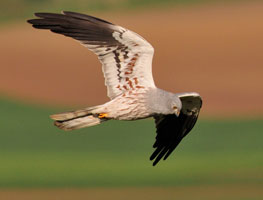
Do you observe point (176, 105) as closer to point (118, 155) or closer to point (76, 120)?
point (76, 120)

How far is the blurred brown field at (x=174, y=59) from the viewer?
3669 cm

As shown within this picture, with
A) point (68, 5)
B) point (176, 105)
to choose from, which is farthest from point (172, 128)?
point (68, 5)

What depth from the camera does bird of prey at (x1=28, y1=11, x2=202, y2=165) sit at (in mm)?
14023

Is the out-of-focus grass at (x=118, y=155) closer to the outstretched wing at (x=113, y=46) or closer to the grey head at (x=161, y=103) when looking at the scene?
the outstretched wing at (x=113, y=46)

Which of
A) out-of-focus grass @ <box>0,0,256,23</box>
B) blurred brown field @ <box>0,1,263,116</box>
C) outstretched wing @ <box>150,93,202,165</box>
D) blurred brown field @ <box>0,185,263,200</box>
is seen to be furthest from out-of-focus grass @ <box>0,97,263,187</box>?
out-of-focus grass @ <box>0,0,256,23</box>

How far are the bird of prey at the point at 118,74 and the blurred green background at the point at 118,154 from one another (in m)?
6.71

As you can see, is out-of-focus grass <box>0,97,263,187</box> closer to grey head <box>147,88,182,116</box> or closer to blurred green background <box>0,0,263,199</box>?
blurred green background <box>0,0,263,199</box>

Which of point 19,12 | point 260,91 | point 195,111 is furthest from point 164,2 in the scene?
point 195,111

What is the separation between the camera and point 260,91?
3825 centimetres

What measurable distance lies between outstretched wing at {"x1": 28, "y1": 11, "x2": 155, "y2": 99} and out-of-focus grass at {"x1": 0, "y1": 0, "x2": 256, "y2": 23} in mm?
35588

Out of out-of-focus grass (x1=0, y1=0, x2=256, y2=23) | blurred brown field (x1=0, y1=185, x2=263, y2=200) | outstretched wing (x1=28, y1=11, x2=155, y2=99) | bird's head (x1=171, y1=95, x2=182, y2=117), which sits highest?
out-of-focus grass (x1=0, y1=0, x2=256, y2=23)

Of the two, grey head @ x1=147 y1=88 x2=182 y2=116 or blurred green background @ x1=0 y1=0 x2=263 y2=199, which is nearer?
grey head @ x1=147 y1=88 x2=182 y2=116

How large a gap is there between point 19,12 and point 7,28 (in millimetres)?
3513

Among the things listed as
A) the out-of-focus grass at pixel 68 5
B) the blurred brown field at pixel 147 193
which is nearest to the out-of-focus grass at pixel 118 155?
the blurred brown field at pixel 147 193
